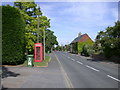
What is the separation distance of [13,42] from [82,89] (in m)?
12.3

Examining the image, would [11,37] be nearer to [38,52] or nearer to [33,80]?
[38,52]

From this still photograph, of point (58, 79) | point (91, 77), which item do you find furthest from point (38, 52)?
point (58, 79)

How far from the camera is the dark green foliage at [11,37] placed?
18.4 metres

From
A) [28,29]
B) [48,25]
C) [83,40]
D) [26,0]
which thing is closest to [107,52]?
[48,25]

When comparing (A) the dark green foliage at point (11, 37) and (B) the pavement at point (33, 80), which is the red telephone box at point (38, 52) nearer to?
(A) the dark green foliage at point (11, 37)

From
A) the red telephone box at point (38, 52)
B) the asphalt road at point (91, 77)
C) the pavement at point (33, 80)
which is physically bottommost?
the asphalt road at point (91, 77)

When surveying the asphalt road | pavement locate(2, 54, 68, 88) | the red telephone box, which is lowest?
the asphalt road

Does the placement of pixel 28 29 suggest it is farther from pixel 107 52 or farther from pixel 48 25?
pixel 107 52

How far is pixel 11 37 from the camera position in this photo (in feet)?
60.9

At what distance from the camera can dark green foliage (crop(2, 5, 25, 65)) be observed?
18359 millimetres

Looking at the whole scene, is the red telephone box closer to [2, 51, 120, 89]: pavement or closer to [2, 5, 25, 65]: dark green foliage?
[2, 5, 25, 65]: dark green foliage

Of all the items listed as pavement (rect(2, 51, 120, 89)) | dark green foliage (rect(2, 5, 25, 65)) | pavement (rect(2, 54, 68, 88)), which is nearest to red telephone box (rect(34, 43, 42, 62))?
dark green foliage (rect(2, 5, 25, 65))

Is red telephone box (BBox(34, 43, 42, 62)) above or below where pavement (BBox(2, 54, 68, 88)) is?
above

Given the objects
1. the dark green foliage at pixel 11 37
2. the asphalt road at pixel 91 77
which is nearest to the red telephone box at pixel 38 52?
the dark green foliage at pixel 11 37
